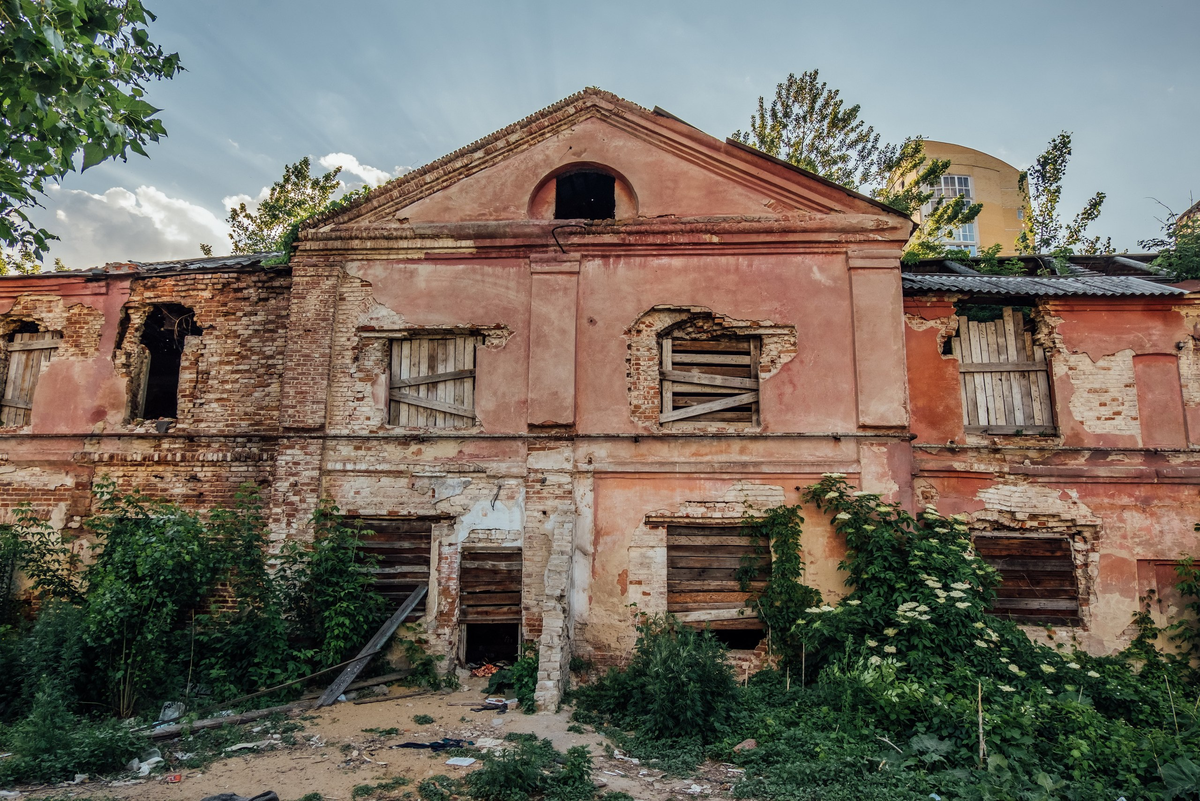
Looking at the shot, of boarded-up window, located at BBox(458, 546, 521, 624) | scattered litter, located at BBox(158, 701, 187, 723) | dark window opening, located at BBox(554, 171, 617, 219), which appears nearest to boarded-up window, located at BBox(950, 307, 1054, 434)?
dark window opening, located at BBox(554, 171, 617, 219)

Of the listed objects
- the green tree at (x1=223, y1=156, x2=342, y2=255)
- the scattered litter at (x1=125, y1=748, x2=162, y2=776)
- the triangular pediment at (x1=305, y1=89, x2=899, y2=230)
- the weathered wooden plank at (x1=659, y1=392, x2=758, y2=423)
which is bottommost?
the scattered litter at (x1=125, y1=748, x2=162, y2=776)

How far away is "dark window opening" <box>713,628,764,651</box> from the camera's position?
883cm

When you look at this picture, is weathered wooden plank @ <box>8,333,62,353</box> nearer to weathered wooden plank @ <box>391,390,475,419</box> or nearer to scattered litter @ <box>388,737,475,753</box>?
weathered wooden plank @ <box>391,390,475,419</box>

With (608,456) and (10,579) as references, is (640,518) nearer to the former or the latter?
(608,456)

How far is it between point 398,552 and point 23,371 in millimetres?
6828

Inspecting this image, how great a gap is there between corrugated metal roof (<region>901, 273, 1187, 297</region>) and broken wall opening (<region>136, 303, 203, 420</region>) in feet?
35.2

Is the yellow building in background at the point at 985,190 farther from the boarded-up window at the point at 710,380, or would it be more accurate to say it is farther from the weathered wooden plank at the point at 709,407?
the weathered wooden plank at the point at 709,407

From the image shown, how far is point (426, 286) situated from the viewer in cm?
970

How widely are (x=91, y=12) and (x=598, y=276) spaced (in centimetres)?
A: 590

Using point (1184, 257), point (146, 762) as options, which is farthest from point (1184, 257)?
point (146, 762)

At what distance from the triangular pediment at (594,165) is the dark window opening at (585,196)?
43cm

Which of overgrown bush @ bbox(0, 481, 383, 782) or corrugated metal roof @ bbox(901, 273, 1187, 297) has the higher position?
corrugated metal roof @ bbox(901, 273, 1187, 297)

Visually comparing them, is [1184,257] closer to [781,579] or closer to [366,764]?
[781,579]

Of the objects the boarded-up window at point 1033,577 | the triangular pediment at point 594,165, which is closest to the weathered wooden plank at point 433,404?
the triangular pediment at point 594,165
